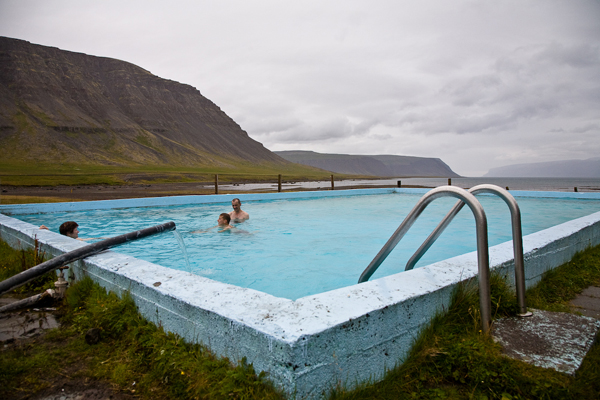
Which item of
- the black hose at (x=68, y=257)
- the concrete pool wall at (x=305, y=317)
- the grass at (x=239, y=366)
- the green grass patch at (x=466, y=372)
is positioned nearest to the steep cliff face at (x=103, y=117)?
the black hose at (x=68, y=257)

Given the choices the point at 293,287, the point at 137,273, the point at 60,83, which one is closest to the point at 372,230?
the point at 293,287

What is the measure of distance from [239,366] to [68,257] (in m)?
2.11

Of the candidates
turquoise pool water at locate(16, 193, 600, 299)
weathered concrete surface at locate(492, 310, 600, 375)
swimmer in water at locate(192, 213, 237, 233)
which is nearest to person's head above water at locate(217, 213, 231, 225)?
swimmer in water at locate(192, 213, 237, 233)

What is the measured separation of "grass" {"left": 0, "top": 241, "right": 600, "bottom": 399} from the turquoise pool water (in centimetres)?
323

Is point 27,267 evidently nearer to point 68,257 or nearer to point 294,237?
point 68,257

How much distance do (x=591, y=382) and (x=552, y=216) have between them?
13.1 metres

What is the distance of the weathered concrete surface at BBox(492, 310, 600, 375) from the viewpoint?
1.92 metres

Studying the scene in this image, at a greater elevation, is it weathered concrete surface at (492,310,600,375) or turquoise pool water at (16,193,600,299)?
weathered concrete surface at (492,310,600,375)

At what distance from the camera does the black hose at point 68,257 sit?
2.54m

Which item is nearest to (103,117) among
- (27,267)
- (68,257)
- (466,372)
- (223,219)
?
(223,219)

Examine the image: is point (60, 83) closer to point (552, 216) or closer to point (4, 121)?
point (4, 121)

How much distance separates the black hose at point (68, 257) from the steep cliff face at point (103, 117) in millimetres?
101225

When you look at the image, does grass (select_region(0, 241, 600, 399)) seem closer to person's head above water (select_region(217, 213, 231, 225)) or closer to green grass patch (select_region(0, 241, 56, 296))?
green grass patch (select_region(0, 241, 56, 296))

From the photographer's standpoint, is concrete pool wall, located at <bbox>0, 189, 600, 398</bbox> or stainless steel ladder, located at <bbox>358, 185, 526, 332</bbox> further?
stainless steel ladder, located at <bbox>358, 185, 526, 332</bbox>
